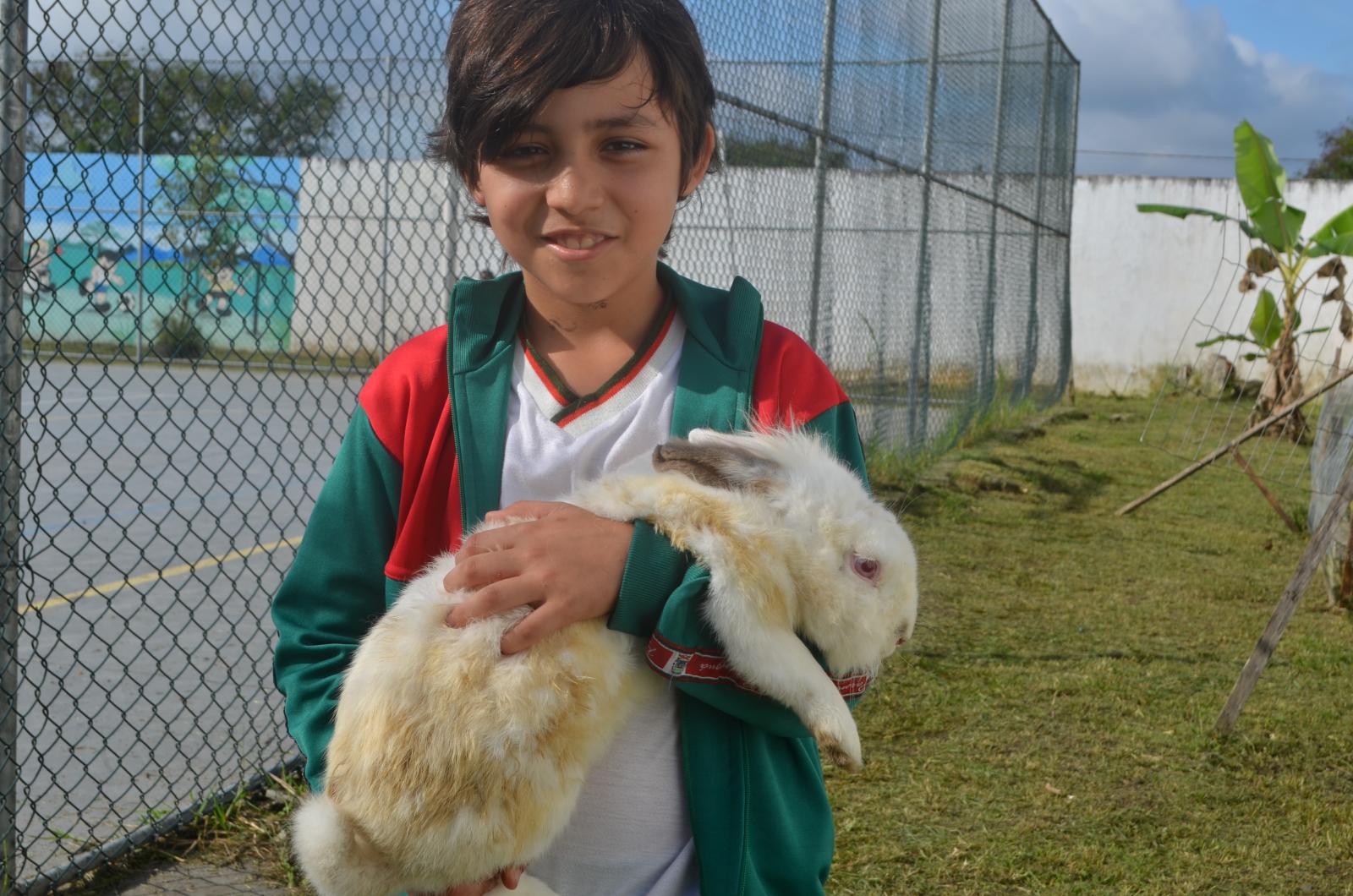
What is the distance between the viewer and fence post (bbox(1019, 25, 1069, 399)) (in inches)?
580

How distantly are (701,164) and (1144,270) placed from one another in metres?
19.8

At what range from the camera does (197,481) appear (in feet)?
32.8

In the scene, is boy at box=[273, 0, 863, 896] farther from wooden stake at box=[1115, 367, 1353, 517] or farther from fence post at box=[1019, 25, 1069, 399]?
fence post at box=[1019, 25, 1069, 399]

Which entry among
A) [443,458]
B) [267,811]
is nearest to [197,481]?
[267,811]

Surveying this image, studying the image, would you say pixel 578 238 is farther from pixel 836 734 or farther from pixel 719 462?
pixel 836 734

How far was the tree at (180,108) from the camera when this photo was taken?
4.06 m

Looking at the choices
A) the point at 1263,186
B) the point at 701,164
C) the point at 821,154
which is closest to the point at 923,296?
the point at 821,154

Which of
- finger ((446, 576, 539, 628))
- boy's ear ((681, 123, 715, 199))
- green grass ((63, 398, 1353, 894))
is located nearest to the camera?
finger ((446, 576, 539, 628))

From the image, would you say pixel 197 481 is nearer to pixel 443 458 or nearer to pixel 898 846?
pixel 898 846

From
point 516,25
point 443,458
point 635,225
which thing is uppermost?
point 516,25

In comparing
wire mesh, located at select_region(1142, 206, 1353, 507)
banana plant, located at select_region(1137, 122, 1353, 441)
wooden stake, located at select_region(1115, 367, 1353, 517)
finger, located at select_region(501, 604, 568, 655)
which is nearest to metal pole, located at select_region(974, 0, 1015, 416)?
banana plant, located at select_region(1137, 122, 1353, 441)

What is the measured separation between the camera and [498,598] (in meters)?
1.44

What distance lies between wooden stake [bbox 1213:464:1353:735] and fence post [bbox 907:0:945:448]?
5336 millimetres

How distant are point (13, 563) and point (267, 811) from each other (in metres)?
1.20
